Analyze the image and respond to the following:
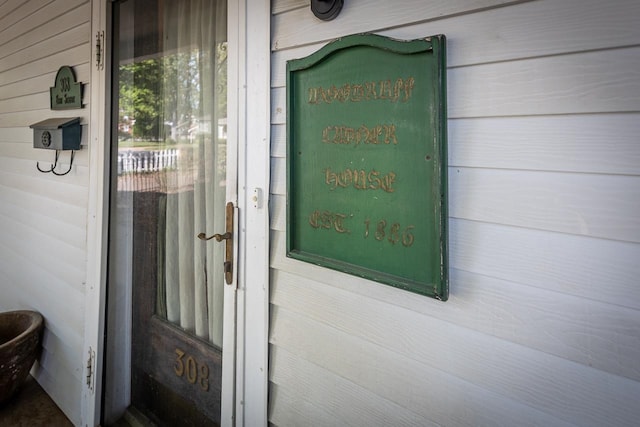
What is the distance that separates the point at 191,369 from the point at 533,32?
5.24 ft

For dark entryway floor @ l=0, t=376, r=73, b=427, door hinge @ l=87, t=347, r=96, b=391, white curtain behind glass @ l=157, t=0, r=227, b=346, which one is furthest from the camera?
dark entryway floor @ l=0, t=376, r=73, b=427

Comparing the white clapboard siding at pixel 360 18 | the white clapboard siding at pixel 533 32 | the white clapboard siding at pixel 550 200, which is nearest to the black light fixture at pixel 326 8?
the white clapboard siding at pixel 360 18

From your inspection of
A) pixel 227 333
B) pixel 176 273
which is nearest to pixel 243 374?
pixel 227 333

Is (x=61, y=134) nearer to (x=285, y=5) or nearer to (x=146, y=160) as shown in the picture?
(x=146, y=160)

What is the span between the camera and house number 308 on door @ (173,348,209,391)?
5.10ft

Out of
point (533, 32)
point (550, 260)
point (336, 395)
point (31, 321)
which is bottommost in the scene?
point (31, 321)

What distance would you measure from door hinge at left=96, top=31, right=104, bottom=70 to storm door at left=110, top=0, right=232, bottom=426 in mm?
65

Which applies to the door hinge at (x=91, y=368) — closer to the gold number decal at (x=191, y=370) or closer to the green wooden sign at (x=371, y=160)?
the gold number decal at (x=191, y=370)

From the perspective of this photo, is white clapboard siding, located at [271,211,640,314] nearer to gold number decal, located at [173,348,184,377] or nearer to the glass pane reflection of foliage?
the glass pane reflection of foliage

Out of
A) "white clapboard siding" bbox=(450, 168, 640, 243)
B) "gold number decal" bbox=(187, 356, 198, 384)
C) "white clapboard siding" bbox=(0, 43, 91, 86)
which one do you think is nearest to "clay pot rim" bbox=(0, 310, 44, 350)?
"gold number decal" bbox=(187, 356, 198, 384)

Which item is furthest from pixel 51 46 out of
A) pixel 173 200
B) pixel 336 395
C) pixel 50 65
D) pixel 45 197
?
pixel 336 395

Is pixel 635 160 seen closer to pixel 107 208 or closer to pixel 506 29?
pixel 506 29

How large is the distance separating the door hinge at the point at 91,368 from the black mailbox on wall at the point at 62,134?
1.02m

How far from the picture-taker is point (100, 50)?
1873 mm
